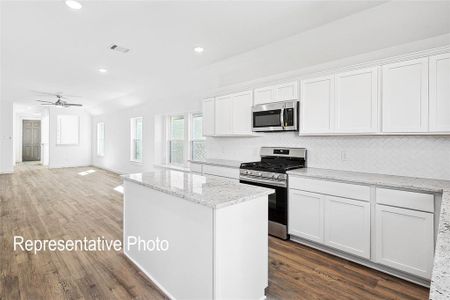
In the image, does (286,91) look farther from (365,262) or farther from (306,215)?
(365,262)

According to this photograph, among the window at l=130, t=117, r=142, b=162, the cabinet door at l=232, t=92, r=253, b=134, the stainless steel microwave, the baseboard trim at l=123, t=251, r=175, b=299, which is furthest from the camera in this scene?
the window at l=130, t=117, r=142, b=162

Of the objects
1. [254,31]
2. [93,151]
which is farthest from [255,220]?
[93,151]

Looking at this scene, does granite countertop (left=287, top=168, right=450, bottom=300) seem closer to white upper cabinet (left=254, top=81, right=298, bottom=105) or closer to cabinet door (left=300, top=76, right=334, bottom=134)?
cabinet door (left=300, top=76, right=334, bottom=134)

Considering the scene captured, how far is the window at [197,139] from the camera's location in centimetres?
547

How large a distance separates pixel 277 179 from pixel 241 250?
5.16ft

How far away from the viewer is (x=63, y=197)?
5254 millimetres

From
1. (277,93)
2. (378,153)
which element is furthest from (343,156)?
(277,93)

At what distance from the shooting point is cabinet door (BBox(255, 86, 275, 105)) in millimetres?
3623

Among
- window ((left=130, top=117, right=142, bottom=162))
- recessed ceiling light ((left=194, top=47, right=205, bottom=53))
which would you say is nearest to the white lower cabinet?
recessed ceiling light ((left=194, top=47, right=205, bottom=53))

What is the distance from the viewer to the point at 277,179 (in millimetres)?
3158

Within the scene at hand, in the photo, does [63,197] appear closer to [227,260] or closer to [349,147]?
[227,260]

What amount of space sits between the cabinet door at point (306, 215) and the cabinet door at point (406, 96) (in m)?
1.12

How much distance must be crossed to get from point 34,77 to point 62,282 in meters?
5.13

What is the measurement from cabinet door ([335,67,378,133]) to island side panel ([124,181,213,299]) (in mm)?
2113
